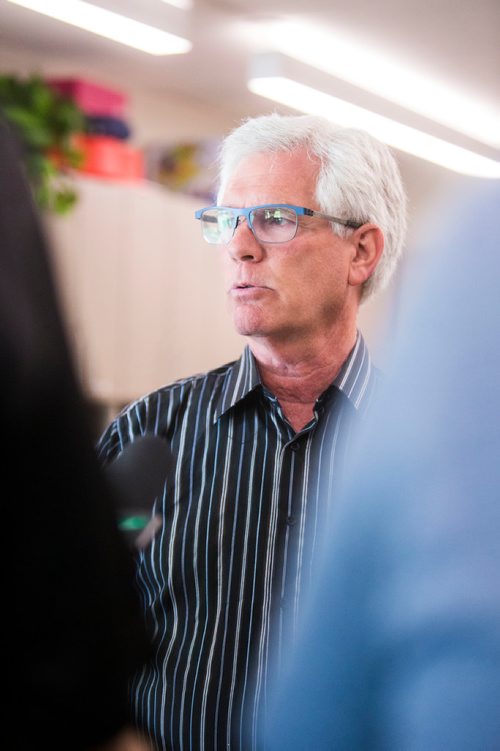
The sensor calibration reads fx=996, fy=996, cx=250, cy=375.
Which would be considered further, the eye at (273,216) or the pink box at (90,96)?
the pink box at (90,96)

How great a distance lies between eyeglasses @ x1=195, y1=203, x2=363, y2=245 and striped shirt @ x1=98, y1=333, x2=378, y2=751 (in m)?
0.22

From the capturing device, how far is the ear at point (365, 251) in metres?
1.54

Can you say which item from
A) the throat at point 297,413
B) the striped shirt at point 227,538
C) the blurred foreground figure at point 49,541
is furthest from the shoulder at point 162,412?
the blurred foreground figure at point 49,541

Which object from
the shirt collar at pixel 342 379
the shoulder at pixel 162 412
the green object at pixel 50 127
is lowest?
the shoulder at pixel 162 412

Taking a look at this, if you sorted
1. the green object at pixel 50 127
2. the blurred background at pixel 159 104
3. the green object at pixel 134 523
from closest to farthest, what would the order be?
the green object at pixel 134 523, the green object at pixel 50 127, the blurred background at pixel 159 104

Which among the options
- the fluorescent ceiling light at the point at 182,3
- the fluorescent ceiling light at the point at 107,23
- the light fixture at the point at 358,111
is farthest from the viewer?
the light fixture at the point at 358,111

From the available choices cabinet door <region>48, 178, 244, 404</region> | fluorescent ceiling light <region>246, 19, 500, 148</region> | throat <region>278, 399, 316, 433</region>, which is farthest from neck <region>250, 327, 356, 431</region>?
fluorescent ceiling light <region>246, 19, 500, 148</region>

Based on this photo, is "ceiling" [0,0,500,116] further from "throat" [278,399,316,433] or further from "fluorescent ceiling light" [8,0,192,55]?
"throat" [278,399,316,433]

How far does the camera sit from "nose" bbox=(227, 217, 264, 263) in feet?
4.81

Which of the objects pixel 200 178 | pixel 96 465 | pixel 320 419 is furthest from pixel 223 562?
pixel 200 178

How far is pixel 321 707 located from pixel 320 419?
1.15m

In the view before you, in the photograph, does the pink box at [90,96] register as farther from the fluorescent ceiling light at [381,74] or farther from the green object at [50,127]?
the fluorescent ceiling light at [381,74]

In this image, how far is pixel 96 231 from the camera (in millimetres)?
4367

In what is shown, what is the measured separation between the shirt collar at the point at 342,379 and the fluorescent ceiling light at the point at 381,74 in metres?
3.40
